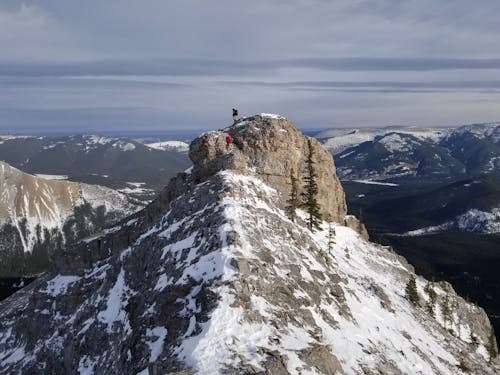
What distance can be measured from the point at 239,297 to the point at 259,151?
60355 mm

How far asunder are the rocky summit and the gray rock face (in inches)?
13.3

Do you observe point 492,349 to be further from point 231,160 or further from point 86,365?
point 86,365

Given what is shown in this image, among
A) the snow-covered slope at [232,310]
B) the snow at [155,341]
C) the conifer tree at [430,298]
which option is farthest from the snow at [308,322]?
the conifer tree at [430,298]

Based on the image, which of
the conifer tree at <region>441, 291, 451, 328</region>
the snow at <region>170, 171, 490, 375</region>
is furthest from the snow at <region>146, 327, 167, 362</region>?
the conifer tree at <region>441, 291, 451, 328</region>

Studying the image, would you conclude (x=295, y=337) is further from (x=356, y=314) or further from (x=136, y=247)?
(x=136, y=247)


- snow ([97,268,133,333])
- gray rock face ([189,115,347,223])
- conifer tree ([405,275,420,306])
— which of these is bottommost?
conifer tree ([405,275,420,306])

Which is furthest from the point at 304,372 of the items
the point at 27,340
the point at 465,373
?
the point at 27,340

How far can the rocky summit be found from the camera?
55375 millimetres

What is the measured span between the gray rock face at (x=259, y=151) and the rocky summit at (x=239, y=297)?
0.34 m

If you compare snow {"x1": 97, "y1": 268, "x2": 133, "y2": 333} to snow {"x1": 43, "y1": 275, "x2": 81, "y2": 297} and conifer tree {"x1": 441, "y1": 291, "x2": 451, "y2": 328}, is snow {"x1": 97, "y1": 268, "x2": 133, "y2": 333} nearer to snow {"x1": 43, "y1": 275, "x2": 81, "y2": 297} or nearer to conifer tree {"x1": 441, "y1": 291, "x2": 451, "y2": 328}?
snow {"x1": 43, "y1": 275, "x2": 81, "y2": 297}

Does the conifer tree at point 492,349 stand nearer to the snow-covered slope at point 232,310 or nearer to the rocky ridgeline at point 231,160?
the snow-covered slope at point 232,310

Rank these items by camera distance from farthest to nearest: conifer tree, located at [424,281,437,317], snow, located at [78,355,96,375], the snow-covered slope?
conifer tree, located at [424,281,437,317], snow, located at [78,355,96,375], the snow-covered slope

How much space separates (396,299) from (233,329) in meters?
56.5

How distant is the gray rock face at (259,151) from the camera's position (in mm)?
106375
